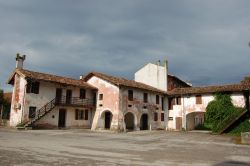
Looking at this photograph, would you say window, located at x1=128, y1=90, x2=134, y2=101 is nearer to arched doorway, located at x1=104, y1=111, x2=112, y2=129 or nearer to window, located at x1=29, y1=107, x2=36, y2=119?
arched doorway, located at x1=104, y1=111, x2=112, y2=129

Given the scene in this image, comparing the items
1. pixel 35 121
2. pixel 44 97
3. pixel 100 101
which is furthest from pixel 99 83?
pixel 35 121

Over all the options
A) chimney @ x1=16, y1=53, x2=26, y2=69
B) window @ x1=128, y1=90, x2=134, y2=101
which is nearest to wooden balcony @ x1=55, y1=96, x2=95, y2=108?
window @ x1=128, y1=90, x2=134, y2=101

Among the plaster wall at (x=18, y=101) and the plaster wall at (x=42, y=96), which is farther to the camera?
Result: the plaster wall at (x=42, y=96)

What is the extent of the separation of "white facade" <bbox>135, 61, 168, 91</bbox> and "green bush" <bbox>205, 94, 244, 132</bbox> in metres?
9.56

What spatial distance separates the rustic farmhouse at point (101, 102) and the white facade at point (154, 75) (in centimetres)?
133

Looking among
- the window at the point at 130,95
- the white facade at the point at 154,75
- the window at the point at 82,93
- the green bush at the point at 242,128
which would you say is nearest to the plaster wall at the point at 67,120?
the window at the point at 82,93

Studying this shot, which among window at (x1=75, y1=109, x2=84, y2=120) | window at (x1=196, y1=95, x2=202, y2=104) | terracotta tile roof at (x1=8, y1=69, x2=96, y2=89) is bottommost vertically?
window at (x1=75, y1=109, x2=84, y2=120)

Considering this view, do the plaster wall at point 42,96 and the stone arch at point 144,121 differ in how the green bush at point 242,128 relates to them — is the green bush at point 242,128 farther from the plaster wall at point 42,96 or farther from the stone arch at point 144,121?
the plaster wall at point 42,96

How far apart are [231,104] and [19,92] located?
25.7 metres

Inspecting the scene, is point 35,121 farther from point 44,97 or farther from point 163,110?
point 163,110

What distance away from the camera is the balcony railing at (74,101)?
32.9 meters

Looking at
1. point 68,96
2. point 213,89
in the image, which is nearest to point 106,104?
point 68,96

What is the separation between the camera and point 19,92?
30781 millimetres

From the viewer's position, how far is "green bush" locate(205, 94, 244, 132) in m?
33.2
